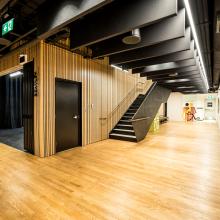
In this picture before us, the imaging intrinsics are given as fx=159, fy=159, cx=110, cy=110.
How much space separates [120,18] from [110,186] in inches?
119

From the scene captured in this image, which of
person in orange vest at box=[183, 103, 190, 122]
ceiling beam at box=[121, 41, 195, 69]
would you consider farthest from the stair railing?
person in orange vest at box=[183, 103, 190, 122]

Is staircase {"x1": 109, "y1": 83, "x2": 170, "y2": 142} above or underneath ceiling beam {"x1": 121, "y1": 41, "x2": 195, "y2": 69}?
underneath

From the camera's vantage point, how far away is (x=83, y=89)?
5402mm

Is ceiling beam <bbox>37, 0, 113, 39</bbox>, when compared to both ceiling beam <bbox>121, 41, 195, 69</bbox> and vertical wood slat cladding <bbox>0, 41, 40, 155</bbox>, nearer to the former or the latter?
vertical wood slat cladding <bbox>0, 41, 40, 155</bbox>

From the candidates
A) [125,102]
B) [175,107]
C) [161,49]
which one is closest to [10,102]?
[125,102]

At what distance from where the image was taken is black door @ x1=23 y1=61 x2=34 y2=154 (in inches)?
178

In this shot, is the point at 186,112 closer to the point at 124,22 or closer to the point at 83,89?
the point at 83,89

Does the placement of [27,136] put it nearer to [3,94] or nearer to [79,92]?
[79,92]

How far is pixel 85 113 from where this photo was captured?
217 inches

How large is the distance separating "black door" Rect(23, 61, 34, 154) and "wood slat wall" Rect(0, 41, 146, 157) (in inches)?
10.5

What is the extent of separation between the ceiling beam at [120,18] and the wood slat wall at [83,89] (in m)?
1.15

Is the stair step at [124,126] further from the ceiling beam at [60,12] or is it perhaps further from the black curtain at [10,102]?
the black curtain at [10,102]

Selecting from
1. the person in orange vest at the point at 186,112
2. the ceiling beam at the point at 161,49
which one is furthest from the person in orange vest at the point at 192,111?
the ceiling beam at the point at 161,49

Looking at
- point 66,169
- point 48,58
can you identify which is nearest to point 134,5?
point 48,58
